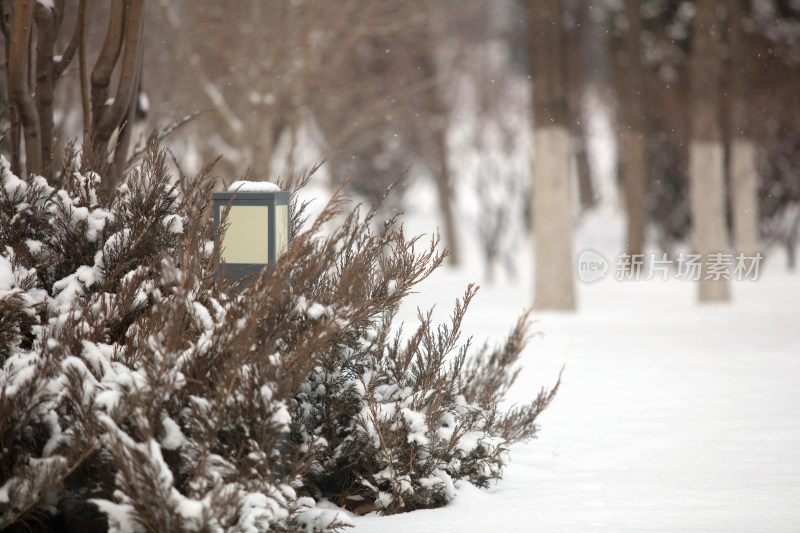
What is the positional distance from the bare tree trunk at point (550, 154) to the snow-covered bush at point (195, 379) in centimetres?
740

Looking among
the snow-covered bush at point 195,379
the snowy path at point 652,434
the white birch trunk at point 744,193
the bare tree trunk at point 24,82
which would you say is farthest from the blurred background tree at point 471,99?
the snowy path at point 652,434

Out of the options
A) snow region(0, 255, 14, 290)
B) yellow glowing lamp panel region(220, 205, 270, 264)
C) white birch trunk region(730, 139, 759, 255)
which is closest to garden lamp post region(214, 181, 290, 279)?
yellow glowing lamp panel region(220, 205, 270, 264)

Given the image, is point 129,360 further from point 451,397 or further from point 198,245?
point 451,397

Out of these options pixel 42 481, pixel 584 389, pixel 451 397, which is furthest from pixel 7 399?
pixel 584 389

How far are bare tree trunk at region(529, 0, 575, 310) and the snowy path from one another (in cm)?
74

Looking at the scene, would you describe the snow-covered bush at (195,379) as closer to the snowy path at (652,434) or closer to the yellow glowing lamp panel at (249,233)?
the yellow glowing lamp panel at (249,233)

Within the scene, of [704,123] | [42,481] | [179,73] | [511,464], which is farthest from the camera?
[179,73]

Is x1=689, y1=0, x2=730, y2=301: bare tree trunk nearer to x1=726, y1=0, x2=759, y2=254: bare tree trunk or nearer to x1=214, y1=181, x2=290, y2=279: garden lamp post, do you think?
x1=726, y1=0, x2=759, y2=254: bare tree trunk

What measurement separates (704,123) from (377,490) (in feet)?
33.0

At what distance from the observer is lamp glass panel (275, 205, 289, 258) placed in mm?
3221

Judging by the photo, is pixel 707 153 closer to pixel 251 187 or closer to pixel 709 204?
pixel 709 204

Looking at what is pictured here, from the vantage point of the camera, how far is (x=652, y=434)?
5145 mm

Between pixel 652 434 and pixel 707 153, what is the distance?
25.5 ft

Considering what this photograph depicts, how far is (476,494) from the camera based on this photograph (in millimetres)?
3645
